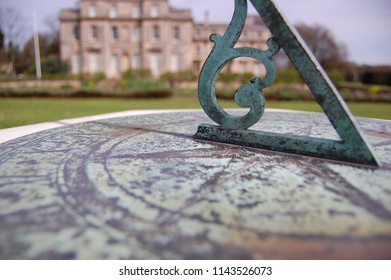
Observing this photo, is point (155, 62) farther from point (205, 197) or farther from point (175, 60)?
point (205, 197)

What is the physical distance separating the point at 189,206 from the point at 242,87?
3.85ft

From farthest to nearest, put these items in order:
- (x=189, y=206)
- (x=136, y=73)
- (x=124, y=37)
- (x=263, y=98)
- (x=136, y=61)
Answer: (x=136, y=61)
(x=124, y=37)
(x=136, y=73)
(x=263, y=98)
(x=189, y=206)

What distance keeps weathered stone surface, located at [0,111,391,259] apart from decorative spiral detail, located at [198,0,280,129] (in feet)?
1.15

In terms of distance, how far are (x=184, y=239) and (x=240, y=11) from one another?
185 centimetres

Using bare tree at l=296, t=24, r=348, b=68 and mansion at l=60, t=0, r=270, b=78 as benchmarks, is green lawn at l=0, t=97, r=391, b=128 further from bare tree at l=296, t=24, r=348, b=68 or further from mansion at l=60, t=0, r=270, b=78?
bare tree at l=296, t=24, r=348, b=68

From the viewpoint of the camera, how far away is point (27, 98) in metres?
15.3

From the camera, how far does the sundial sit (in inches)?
36.3

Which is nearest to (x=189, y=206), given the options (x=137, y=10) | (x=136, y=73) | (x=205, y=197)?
(x=205, y=197)

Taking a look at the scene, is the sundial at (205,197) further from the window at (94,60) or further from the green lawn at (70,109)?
the window at (94,60)

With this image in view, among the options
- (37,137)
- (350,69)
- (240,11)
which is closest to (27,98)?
(37,137)

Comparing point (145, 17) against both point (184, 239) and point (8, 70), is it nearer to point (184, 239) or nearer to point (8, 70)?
point (8, 70)

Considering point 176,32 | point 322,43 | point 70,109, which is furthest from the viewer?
point 322,43

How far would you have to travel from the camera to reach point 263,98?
203 cm

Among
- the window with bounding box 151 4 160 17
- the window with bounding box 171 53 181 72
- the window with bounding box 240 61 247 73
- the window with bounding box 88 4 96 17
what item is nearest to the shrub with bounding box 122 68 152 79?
the window with bounding box 171 53 181 72
